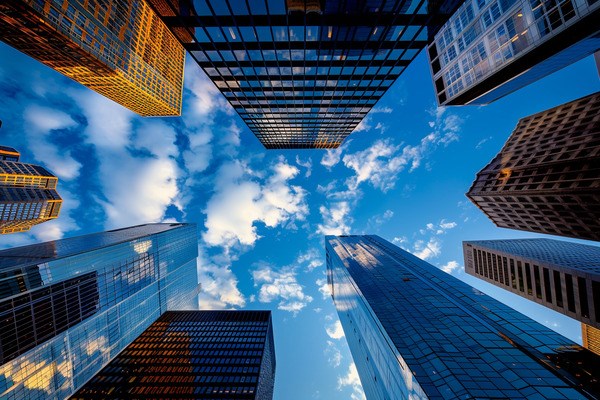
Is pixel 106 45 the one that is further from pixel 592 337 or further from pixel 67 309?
pixel 592 337

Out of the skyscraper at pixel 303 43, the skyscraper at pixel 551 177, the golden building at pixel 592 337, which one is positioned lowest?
the golden building at pixel 592 337

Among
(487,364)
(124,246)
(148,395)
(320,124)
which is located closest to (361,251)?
(320,124)

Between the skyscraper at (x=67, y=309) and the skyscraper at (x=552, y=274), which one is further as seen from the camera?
the skyscraper at (x=552, y=274)

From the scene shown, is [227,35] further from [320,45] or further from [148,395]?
[148,395]

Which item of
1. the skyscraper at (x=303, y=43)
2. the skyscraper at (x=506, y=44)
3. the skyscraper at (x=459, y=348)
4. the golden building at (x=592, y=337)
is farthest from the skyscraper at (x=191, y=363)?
the golden building at (x=592, y=337)

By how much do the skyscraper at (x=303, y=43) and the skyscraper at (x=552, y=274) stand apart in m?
63.6

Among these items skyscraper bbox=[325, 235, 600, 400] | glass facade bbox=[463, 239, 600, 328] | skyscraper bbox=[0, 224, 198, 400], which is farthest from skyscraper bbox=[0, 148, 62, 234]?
glass facade bbox=[463, 239, 600, 328]

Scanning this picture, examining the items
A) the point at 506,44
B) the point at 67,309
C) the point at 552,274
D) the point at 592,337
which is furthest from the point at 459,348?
the point at 592,337

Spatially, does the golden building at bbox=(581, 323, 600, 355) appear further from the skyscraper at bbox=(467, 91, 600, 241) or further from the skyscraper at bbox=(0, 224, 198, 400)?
the skyscraper at bbox=(0, 224, 198, 400)

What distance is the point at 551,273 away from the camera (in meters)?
62.9

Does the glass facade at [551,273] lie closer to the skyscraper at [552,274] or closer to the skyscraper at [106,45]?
the skyscraper at [552,274]

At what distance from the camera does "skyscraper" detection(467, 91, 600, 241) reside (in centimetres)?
5041

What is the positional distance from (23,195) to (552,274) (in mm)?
190787

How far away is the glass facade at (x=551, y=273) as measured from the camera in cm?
5438
